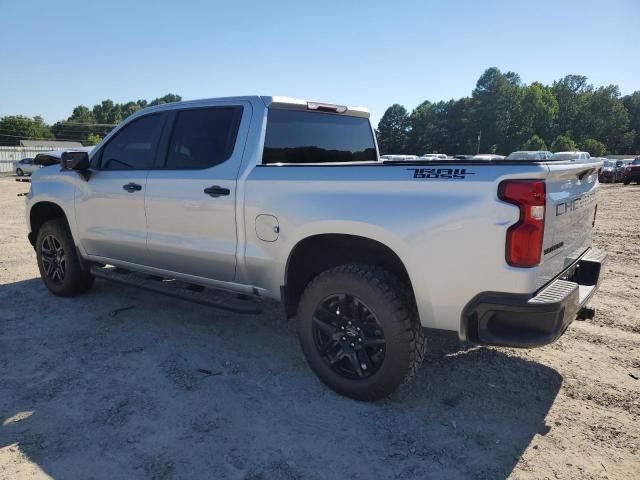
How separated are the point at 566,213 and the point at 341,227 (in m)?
1.34

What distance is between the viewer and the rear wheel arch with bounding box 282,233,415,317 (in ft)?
10.1

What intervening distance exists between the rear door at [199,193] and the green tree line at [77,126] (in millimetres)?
87346

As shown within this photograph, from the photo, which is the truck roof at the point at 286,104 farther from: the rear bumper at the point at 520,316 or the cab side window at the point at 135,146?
the rear bumper at the point at 520,316

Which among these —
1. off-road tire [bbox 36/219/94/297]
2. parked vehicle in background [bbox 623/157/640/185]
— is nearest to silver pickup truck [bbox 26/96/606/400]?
off-road tire [bbox 36/219/94/297]

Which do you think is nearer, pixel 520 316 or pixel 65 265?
pixel 520 316

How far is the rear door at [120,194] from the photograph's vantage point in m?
4.20

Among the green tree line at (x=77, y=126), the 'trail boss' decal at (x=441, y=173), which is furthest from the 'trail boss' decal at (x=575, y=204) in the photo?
the green tree line at (x=77, y=126)

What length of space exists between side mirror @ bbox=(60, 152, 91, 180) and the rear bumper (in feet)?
12.3

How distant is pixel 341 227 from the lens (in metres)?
2.97

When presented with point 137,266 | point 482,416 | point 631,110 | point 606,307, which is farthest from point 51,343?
point 631,110

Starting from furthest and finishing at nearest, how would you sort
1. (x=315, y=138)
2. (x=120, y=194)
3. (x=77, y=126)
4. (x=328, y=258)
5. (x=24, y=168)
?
1. (x=77, y=126)
2. (x=24, y=168)
3. (x=120, y=194)
4. (x=315, y=138)
5. (x=328, y=258)

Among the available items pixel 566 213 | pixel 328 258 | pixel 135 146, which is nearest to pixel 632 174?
pixel 566 213

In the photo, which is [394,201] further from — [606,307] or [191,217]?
[606,307]

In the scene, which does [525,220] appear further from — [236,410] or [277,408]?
[236,410]
